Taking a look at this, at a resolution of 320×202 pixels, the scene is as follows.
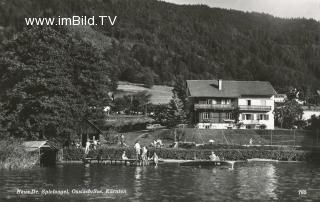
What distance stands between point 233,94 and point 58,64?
5770 cm

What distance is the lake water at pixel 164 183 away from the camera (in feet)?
138

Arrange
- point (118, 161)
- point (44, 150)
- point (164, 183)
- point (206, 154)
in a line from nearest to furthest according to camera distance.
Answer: point (164, 183) < point (44, 150) < point (118, 161) < point (206, 154)

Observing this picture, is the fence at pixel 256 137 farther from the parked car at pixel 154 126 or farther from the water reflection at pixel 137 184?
the water reflection at pixel 137 184

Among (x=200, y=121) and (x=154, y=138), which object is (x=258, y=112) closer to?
(x=200, y=121)

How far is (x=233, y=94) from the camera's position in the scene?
123875mm

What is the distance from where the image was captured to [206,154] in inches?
3088

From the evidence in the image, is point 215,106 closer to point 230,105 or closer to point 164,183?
point 230,105

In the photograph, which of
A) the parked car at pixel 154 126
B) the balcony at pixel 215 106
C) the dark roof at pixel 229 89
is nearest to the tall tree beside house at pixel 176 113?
the parked car at pixel 154 126

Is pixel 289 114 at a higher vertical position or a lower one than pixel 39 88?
lower

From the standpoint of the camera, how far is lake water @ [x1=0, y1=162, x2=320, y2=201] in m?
42.2

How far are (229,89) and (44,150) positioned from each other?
203ft

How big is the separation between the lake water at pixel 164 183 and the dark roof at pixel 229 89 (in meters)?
53.5

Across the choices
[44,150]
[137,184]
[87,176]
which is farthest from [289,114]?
[137,184]

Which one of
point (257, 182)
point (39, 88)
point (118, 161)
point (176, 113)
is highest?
point (39, 88)
